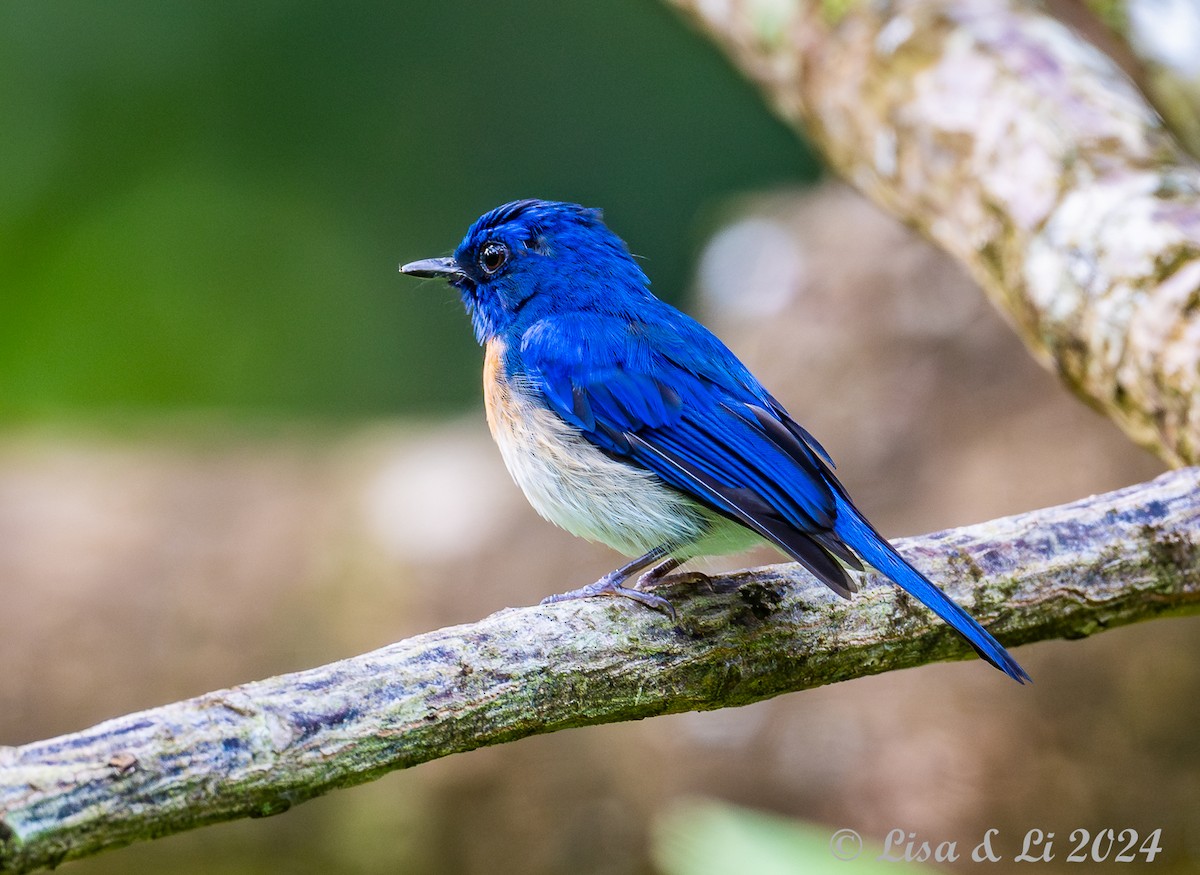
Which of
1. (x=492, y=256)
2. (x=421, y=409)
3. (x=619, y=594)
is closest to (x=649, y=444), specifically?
(x=619, y=594)

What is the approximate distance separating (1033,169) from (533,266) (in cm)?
158

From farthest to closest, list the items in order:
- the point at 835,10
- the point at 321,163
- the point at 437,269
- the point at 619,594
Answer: the point at 321,163 → the point at 835,10 → the point at 437,269 → the point at 619,594

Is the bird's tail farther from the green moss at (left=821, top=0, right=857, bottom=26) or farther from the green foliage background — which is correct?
the green foliage background

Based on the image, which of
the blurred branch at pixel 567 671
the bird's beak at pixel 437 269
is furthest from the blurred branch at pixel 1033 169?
the bird's beak at pixel 437 269

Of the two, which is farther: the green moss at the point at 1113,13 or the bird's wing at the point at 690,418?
the green moss at the point at 1113,13

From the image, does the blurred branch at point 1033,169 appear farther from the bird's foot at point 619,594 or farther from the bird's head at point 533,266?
the bird's foot at point 619,594

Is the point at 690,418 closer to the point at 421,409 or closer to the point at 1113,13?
the point at 1113,13

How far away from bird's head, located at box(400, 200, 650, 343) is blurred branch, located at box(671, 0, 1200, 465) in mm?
1209

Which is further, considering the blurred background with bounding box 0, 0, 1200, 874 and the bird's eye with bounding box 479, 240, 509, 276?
the blurred background with bounding box 0, 0, 1200, 874

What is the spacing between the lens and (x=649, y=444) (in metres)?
2.96

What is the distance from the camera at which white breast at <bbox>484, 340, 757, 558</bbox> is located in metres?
2.96

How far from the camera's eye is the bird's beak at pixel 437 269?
3.67 metres

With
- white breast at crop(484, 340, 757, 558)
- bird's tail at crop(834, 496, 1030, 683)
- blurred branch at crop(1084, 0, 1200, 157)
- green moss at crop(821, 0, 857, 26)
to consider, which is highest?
green moss at crop(821, 0, 857, 26)

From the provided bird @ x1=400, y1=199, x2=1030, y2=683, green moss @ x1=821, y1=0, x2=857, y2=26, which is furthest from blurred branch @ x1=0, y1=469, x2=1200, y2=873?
green moss @ x1=821, y1=0, x2=857, y2=26
